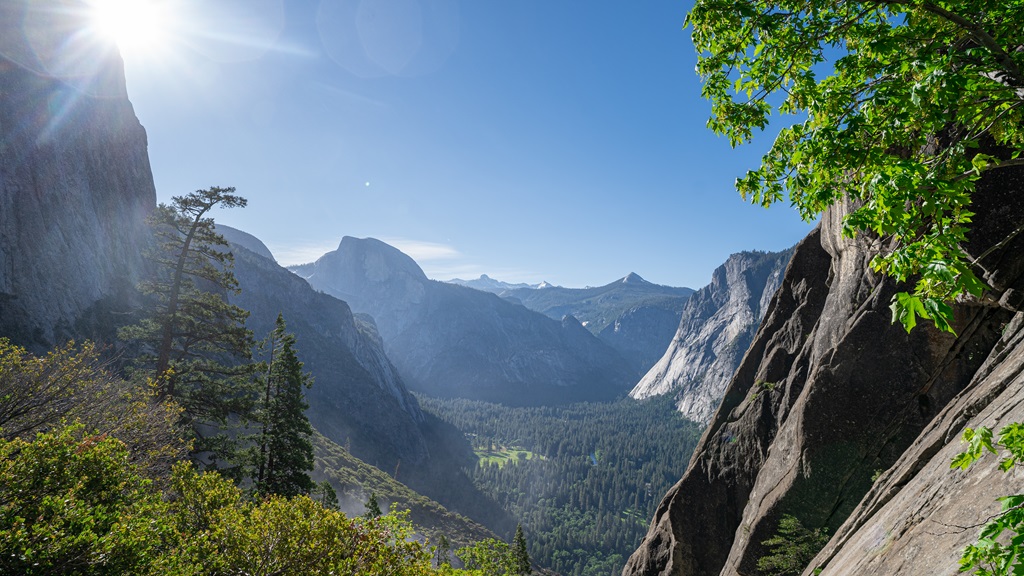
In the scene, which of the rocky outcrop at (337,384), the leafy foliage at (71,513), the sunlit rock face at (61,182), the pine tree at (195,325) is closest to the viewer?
the leafy foliage at (71,513)

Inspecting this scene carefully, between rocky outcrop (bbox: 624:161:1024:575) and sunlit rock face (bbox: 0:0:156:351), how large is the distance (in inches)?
3138

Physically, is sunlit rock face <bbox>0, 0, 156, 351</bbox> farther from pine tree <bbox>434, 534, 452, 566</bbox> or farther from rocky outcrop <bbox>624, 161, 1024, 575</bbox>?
rocky outcrop <bbox>624, 161, 1024, 575</bbox>

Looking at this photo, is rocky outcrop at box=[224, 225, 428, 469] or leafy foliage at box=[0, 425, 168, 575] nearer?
leafy foliage at box=[0, 425, 168, 575]

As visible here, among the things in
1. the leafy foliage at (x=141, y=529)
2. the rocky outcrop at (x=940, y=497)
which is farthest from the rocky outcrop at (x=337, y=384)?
the rocky outcrop at (x=940, y=497)

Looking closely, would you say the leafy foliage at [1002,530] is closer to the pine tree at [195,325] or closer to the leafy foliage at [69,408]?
the leafy foliage at [69,408]

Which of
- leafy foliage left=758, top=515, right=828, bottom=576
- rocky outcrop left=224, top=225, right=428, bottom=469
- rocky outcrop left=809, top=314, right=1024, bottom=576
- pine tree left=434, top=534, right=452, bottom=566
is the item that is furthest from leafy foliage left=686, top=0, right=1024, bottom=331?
rocky outcrop left=224, top=225, right=428, bottom=469

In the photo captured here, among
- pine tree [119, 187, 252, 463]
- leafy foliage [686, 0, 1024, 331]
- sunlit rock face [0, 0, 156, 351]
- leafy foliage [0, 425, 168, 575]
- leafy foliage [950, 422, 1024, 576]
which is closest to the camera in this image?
leafy foliage [950, 422, 1024, 576]

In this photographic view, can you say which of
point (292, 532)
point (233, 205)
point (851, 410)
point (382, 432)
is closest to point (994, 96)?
point (292, 532)

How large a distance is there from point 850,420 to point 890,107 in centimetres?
1945

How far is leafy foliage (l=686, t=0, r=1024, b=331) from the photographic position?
4477mm

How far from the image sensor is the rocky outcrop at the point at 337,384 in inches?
6368

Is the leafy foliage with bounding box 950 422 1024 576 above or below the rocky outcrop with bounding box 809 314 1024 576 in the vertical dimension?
above

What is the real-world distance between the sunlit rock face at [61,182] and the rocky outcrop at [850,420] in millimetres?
79710

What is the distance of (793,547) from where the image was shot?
1827cm
